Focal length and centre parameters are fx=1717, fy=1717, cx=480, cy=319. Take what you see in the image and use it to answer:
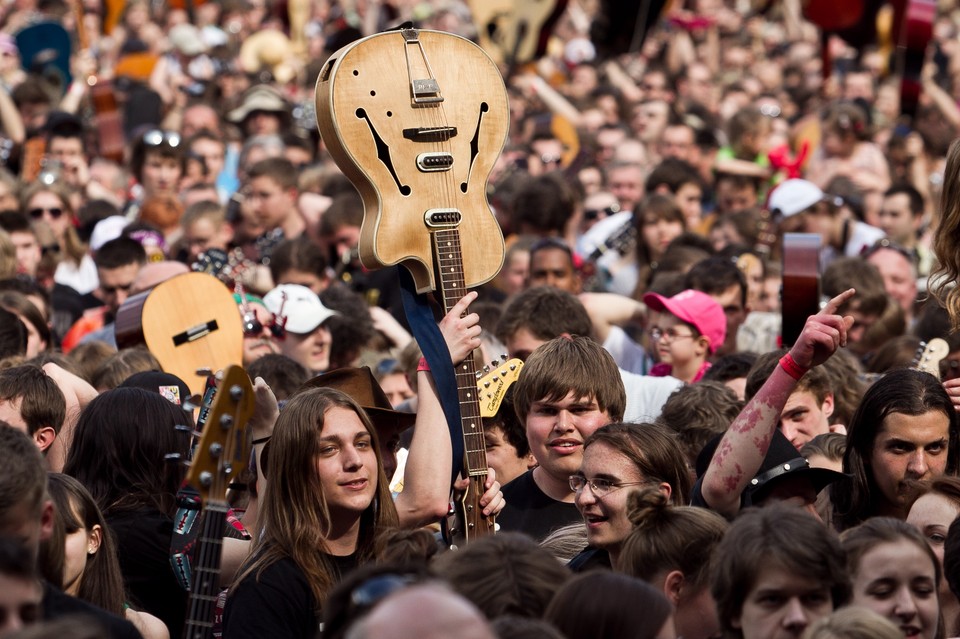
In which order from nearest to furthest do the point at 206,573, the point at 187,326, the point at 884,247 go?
the point at 206,573, the point at 187,326, the point at 884,247

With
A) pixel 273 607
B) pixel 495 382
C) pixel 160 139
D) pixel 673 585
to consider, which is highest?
pixel 160 139

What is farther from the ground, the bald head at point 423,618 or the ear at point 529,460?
the bald head at point 423,618

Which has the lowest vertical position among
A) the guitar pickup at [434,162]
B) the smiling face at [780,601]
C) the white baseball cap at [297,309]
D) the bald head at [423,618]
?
the white baseball cap at [297,309]

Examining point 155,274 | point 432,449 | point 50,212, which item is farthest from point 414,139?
point 50,212

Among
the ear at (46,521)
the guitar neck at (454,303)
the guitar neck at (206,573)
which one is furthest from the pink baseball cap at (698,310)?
the ear at (46,521)

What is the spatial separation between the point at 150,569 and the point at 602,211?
7.34 m

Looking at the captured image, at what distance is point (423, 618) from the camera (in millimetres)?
Result: 3135

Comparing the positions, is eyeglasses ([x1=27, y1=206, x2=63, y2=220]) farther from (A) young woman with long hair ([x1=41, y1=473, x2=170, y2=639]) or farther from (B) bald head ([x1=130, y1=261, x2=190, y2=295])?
(A) young woman with long hair ([x1=41, y1=473, x2=170, y2=639])

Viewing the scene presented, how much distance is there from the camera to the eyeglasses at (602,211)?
Result: 41.2 ft

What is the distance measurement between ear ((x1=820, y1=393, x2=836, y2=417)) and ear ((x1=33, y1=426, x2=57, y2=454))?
309cm

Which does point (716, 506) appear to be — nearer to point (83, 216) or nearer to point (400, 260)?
point (400, 260)

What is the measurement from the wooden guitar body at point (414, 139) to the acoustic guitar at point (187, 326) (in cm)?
276

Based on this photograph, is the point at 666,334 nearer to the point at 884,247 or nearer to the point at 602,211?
the point at 884,247

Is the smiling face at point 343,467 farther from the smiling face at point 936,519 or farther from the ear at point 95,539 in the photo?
the smiling face at point 936,519
